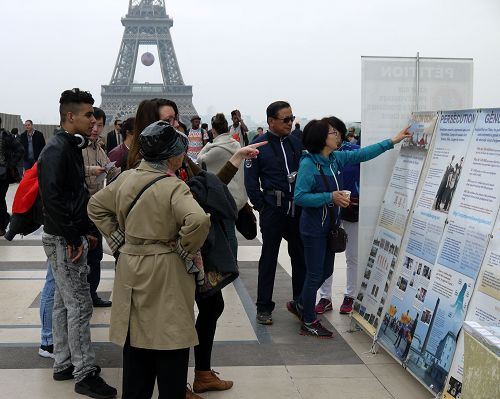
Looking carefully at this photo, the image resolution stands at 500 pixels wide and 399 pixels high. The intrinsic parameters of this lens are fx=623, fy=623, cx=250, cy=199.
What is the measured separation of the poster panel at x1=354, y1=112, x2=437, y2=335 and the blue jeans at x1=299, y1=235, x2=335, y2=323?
0.34m

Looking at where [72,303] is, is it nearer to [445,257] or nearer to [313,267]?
[313,267]

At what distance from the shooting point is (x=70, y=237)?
3.50 meters

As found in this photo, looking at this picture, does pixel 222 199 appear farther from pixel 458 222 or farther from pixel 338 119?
pixel 338 119

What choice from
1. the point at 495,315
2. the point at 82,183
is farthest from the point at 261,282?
the point at 495,315

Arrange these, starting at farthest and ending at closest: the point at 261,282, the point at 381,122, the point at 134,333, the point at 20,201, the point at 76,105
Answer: the point at 261,282
the point at 381,122
the point at 20,201
the point at 76,105
the point at 134,333

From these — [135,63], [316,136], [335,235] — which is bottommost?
[335,235]

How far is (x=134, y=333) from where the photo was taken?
9.05 feet

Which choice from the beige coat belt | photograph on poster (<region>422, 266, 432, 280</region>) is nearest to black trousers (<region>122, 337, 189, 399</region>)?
the beige coat belt

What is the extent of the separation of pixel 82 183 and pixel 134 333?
126 cm

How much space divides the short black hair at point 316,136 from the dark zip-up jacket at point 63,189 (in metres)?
1.63

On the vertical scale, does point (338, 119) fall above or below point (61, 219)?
above

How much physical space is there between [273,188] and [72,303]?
1.82m

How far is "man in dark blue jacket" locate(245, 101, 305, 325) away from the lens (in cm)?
478

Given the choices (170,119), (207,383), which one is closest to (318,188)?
(170,119)
